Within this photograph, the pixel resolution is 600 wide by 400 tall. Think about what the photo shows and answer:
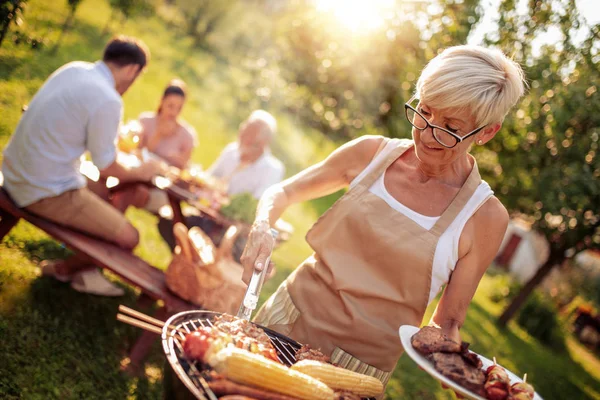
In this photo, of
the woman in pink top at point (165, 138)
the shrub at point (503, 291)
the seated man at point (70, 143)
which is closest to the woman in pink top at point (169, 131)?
the woman in pink top at point (165, 138)

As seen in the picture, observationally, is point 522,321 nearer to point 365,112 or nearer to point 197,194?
point 365,112

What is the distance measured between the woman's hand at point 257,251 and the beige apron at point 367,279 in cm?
31

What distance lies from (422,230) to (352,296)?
49cm

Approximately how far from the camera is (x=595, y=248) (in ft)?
41.1

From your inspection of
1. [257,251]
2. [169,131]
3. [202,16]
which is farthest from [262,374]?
[202,16]

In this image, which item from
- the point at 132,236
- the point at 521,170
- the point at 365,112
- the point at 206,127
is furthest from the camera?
the point at 206,127

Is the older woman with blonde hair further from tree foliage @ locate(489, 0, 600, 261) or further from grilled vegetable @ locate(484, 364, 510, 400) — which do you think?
tree foliage @ locate(489, 0, 600, 261)

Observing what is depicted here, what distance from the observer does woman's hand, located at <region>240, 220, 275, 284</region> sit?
2.65m

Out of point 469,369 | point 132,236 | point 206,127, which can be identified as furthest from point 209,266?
point 206,127

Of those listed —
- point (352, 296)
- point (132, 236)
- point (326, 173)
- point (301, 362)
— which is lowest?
point (132, 236)

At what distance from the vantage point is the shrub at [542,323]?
1727 cm

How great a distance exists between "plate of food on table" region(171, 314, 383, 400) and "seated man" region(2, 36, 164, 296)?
2766 millimetres

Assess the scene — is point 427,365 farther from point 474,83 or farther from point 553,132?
point 553,132

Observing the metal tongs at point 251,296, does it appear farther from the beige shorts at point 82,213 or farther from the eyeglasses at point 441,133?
the beige shorts at point 82,213
